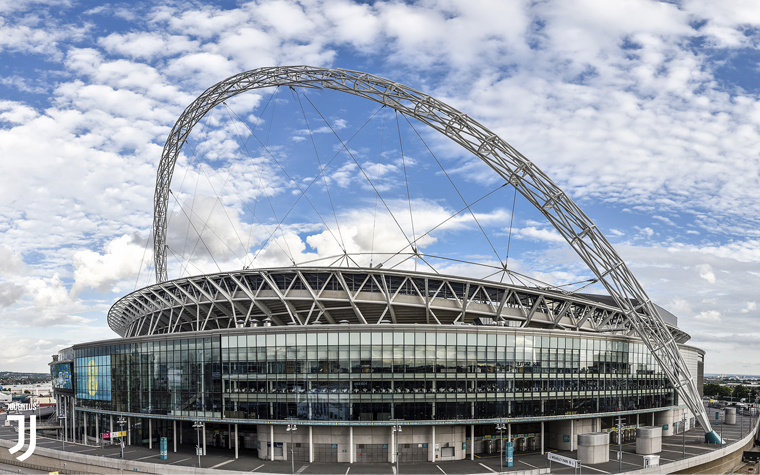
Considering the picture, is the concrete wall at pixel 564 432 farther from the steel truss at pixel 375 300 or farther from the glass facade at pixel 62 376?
the glass facade at pixel 62 376

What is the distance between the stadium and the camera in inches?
2162

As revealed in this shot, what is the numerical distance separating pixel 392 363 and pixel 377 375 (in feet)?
6.06

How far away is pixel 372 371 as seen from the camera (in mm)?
54906

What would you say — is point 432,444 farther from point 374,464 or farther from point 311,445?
point 311,445

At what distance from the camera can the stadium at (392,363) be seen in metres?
54.9

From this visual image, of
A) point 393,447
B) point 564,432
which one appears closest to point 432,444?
point 393,447

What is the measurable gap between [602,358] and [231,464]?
4141 centimetres

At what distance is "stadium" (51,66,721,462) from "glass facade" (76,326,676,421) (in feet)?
0.46

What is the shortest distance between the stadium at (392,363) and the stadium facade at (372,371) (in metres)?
0.16

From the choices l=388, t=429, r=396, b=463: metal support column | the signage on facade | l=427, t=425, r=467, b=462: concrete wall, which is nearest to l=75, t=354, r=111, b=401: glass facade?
l=388, t=429, r=396, b=463: metal support column

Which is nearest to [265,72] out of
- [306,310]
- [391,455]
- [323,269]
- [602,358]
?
[323,269]

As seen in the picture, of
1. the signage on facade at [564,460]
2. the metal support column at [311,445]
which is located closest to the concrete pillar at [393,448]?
the metal support column at [311,445]

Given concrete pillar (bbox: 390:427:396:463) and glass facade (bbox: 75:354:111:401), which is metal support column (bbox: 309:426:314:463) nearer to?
concrete pillar (bbox: 390:427:396:463)

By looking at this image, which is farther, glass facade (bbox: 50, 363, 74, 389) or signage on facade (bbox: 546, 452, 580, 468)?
glass facade (bbox: 50, 363, 74, 389)
